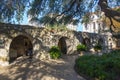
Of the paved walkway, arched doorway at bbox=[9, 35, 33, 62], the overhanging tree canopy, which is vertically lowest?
the paved walkway

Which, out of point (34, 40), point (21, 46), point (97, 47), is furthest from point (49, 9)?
point (97, 47)

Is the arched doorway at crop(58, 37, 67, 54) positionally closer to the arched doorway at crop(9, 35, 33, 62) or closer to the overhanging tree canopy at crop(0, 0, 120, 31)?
the arched doorway at crop(9, 35, 33, 62)

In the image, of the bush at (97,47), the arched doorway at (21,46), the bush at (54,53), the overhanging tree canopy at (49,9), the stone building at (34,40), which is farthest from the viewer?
the bush at (97,47)

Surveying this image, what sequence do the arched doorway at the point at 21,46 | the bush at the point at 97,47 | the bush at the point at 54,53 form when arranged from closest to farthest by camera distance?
the bush at the point at 54,53
the arched doorway at the point at 21,46
the bush at the point at 97,47

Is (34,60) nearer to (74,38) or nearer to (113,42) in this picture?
(74,38)

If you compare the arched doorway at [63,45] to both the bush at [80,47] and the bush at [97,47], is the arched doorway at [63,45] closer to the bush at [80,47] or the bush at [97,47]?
the bush at [80,47]

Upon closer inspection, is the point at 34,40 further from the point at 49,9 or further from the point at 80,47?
the point at 80,47

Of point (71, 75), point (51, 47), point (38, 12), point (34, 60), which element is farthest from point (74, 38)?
point (71, 75)

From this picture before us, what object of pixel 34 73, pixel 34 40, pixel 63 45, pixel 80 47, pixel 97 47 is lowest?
pixel 34 73

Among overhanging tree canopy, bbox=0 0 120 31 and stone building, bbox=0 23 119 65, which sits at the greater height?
overhanging tree canopy, bbox=0 0 120 31

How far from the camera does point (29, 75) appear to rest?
46.1 feet

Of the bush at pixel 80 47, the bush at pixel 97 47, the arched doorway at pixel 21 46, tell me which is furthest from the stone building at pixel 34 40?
the bush at pixel 97 47

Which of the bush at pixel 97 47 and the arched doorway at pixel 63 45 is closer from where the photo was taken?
the arched doorway at pixel 63 45

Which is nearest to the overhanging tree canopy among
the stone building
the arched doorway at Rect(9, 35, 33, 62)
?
the stone building
